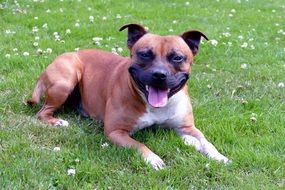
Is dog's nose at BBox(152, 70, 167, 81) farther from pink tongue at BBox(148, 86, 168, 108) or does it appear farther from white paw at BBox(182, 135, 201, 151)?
white paw at BBox(182, 135, 201, 151)

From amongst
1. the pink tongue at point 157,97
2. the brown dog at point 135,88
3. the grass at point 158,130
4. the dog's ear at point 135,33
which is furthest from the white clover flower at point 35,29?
the pink tongue at point 157,97

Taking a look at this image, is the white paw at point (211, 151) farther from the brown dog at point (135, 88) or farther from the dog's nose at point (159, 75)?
the dog's nose at point (159, 75)

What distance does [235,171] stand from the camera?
14.7ft

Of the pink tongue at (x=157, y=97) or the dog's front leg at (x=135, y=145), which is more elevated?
the pink tongue at (x=157, y=97)

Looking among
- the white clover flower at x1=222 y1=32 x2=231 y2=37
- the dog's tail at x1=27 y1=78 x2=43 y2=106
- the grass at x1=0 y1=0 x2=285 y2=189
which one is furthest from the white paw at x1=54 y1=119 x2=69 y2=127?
the white clover flower at x1=222 y1=32 x2=231 y2=37

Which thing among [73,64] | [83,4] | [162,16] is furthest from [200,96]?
[83,4]

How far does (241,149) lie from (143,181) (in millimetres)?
1076

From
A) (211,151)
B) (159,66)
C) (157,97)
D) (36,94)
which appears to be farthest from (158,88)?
(36,94)

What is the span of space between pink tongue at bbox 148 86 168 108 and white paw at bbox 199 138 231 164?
0.51m

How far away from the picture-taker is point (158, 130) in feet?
17.4

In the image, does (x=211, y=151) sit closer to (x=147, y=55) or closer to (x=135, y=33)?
(x=147, y=55)

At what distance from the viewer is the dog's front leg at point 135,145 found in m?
4.53

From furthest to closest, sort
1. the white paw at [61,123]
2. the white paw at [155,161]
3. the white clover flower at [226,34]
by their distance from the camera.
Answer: the white clover flower at [226,34], the white paw at [61,123], the white paw at [155,161]

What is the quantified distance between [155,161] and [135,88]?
83 cm
